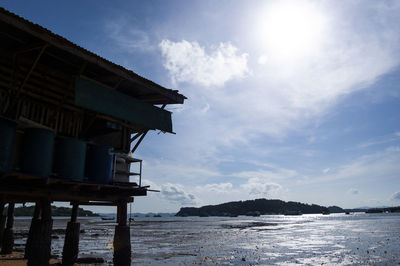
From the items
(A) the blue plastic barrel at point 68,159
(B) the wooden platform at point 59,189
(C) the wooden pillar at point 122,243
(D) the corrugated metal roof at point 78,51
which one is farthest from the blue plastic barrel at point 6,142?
(C) the wooden pillar at point 122,243

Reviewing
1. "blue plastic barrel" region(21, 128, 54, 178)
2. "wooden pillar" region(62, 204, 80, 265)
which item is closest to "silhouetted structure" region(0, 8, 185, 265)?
"blue plastic barrel" region(21, 128, 54, 178)

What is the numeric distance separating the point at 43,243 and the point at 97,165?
3813mm

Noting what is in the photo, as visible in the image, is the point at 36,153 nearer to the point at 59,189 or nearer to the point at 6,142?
the point at 6,142

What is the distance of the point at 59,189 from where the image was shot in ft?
41.9

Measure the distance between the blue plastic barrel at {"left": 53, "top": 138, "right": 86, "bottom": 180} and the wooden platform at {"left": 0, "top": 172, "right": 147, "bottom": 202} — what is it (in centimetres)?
37

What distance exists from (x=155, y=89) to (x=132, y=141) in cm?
346

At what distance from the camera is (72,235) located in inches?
728

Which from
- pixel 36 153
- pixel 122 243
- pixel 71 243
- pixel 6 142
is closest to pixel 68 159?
pixel 36 153

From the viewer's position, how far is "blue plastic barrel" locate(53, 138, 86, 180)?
12.0m

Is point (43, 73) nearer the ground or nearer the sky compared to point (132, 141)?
nearer the sky

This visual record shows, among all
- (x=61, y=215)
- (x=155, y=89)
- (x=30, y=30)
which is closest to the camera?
(x=30, y=30)

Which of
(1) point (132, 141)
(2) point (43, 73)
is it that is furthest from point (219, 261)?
(2) point (43, 73)

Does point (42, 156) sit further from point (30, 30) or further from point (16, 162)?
point (30, 30)

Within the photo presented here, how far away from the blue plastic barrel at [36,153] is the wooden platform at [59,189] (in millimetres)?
307
